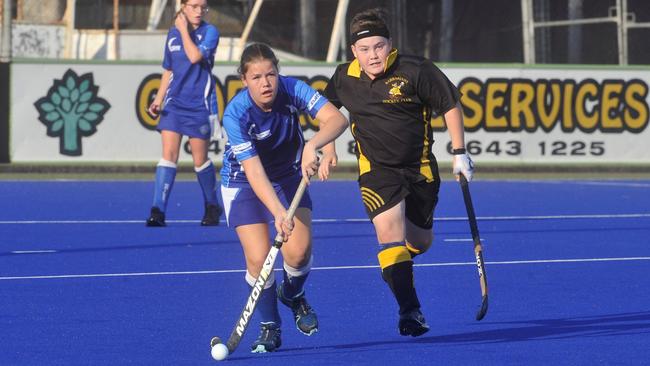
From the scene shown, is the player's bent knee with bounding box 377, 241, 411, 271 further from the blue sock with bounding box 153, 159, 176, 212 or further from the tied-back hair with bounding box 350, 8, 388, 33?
the blue sock with bounding box 153, 159, 176, 212

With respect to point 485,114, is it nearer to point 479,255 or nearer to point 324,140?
point 479,255

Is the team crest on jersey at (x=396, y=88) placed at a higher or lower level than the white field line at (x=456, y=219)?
higher

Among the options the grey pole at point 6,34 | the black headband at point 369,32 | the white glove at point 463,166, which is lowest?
the white glove at point 463,166

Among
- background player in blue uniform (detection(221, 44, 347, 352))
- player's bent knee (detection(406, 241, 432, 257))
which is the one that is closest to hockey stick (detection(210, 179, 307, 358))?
background player in blue uniform (detection(221, 44, 347, 352))

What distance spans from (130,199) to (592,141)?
7807 mm

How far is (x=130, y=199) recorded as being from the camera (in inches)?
656

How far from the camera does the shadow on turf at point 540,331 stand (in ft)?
24.6

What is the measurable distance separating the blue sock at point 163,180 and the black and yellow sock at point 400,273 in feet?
19.5

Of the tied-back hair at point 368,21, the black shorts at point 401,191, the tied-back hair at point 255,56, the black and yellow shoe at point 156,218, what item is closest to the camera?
the tied-back hair at point 255,56

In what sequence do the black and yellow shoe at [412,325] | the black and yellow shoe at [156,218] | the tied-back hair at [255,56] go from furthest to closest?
the black and yellow shoe at [156,218]
the black and yellow shoe at [412,325]
the tied-back hair at [255,56]

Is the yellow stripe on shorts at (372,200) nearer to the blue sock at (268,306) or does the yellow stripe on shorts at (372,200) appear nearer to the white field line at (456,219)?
the blue sock at (268,306)

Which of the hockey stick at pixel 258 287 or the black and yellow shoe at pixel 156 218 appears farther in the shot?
the black and yellow shoe at pixel 156 218

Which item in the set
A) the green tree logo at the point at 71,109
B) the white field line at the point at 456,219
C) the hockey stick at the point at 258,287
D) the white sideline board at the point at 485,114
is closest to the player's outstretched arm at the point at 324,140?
the hockey stick at the point at 258,287

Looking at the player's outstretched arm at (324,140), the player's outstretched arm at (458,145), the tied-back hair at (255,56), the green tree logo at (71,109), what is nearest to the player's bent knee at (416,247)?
the player's outstretched arm at (458,145)
